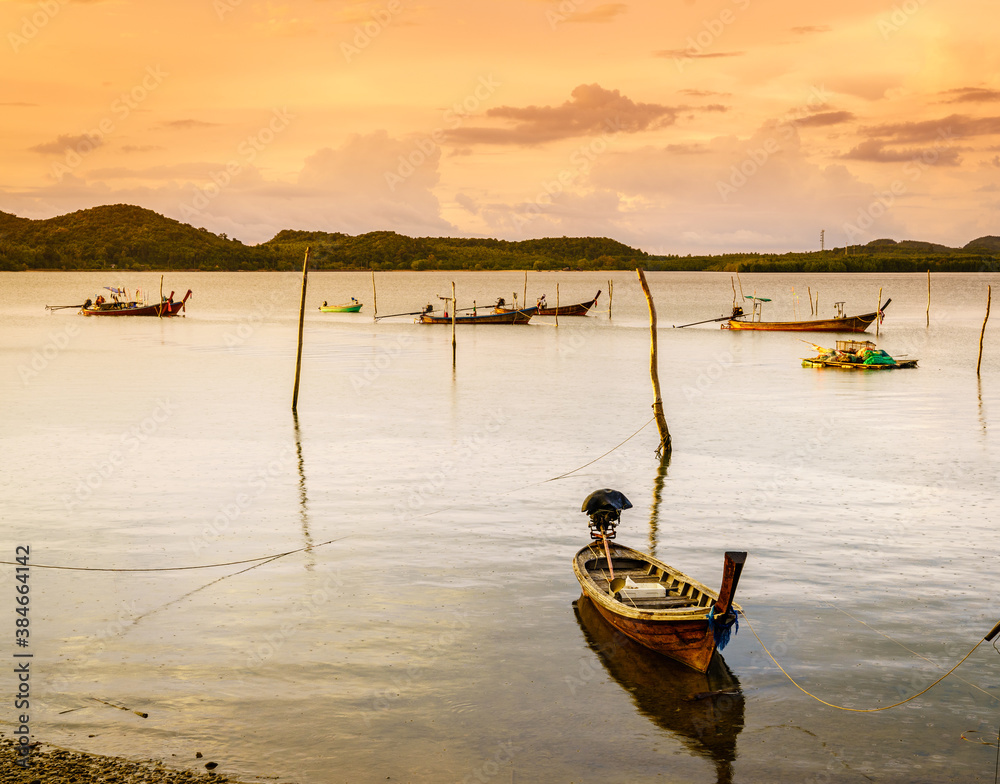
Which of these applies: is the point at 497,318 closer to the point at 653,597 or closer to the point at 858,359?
the point at 858,359

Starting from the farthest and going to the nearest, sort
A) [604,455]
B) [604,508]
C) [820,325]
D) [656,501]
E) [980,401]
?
1. [820,325]
2. [980,401]
3. [604,455]
4. [656,501]
5. [604,508]

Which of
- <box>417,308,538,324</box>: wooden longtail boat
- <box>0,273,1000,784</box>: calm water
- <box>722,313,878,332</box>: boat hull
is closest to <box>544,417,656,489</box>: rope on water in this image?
<box>0,273,1000,784</box>: calm water

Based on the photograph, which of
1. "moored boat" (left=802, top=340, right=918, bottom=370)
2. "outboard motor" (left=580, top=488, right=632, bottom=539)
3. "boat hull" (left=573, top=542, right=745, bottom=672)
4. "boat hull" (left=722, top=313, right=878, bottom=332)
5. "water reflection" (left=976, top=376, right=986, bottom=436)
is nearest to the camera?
"boat hull" (left=573, top=542, right=745, bottom=672)

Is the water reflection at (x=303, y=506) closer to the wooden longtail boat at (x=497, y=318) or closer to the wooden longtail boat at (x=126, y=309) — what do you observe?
the wooden longtail boat at (x=497, y=318)

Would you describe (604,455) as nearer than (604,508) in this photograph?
No

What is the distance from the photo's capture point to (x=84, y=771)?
9.12 meters

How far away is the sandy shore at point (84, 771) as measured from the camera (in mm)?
8938

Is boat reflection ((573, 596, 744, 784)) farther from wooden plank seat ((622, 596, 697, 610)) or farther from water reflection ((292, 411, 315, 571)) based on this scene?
water reflection ((292, 411, 315, 571))

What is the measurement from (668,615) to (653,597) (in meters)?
1.31

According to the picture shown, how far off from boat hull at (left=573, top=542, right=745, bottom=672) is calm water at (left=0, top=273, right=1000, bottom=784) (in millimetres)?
323

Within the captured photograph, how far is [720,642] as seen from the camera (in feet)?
37.6

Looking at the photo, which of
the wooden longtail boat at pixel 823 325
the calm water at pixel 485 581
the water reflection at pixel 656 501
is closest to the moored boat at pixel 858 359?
the calm water at pixel 485 581

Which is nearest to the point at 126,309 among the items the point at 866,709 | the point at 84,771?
the point at 84,771

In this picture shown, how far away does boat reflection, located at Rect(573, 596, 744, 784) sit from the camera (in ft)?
33.8
